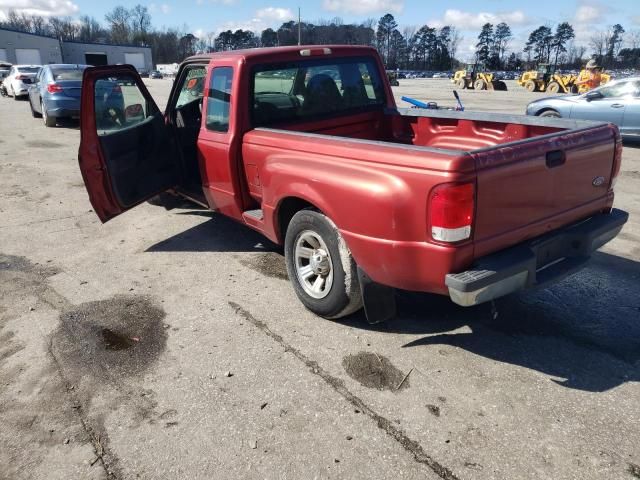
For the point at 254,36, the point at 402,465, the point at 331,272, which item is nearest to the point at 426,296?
the point at 331,272

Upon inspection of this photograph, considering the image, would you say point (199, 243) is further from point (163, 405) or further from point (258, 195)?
point (163, 405)

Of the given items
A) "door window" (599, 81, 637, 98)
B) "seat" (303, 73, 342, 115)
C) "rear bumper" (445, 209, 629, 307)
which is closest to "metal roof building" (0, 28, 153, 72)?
"door window" (599, 81, 637, 98)

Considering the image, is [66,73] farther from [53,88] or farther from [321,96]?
[321,96]

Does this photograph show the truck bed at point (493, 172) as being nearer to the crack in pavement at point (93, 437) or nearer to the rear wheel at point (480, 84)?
the crack in pavement at point (93, 437)

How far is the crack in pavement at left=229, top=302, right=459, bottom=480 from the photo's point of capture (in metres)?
2.44

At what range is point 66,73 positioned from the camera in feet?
44.1

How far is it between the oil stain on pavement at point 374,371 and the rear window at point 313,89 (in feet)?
7.26

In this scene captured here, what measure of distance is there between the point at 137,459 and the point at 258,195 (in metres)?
2.37

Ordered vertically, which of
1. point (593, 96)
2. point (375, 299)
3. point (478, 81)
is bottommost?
point (375, 299)

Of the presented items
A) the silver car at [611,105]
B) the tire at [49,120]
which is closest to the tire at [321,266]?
the silver car at [611,105]

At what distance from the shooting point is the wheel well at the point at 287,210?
153 inches

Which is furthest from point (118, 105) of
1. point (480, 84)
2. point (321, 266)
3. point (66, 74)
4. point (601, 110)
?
point (480, 84)

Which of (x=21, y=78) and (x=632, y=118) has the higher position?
(x=21, y=78)

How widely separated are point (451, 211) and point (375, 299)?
3.07 feet
